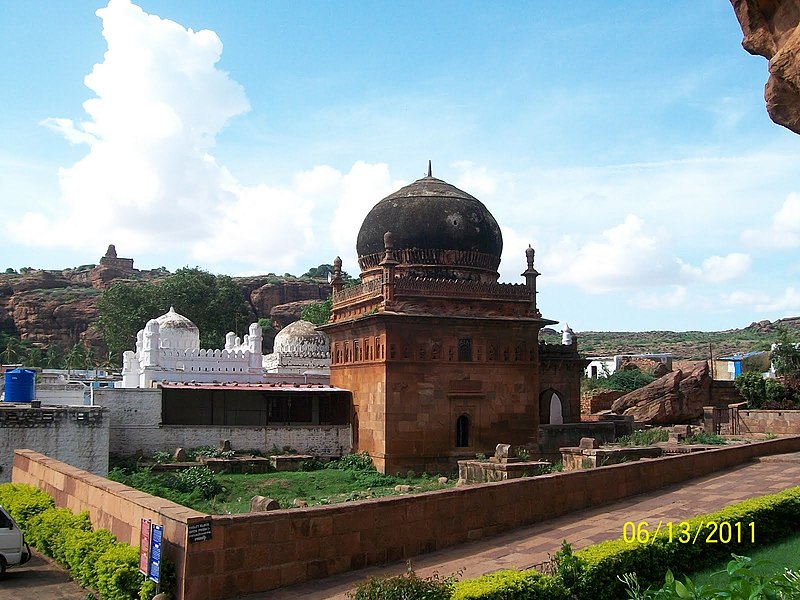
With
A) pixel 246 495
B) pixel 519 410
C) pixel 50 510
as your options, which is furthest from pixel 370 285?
pixel 50 510

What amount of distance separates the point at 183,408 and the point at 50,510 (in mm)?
9853

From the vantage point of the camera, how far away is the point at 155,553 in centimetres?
758

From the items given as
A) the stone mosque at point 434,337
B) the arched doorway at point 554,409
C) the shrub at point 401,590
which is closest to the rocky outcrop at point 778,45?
the shrub at point 401,590

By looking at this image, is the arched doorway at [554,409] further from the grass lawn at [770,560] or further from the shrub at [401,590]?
the shrub at [401,590]

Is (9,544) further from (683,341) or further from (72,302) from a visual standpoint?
(683,341)

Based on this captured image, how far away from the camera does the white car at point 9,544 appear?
9.39 m

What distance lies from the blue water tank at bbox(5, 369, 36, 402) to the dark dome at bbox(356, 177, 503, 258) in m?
9.99

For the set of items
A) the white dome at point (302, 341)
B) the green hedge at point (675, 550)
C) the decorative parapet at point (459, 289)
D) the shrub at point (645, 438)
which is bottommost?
the green hedge at point (675, 550)

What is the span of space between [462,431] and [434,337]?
2702mm

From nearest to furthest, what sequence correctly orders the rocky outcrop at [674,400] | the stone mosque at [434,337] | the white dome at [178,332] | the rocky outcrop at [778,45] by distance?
the rocky outcrop at [778,45]
the stone mosque at [434,337]
the rocky outcrop at [674,400]
the white dome at [178,332]

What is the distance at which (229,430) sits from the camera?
2088cm

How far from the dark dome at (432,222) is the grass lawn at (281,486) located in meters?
6.77

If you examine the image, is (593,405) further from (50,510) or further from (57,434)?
(50,510)

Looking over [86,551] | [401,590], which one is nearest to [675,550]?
[401,590]
